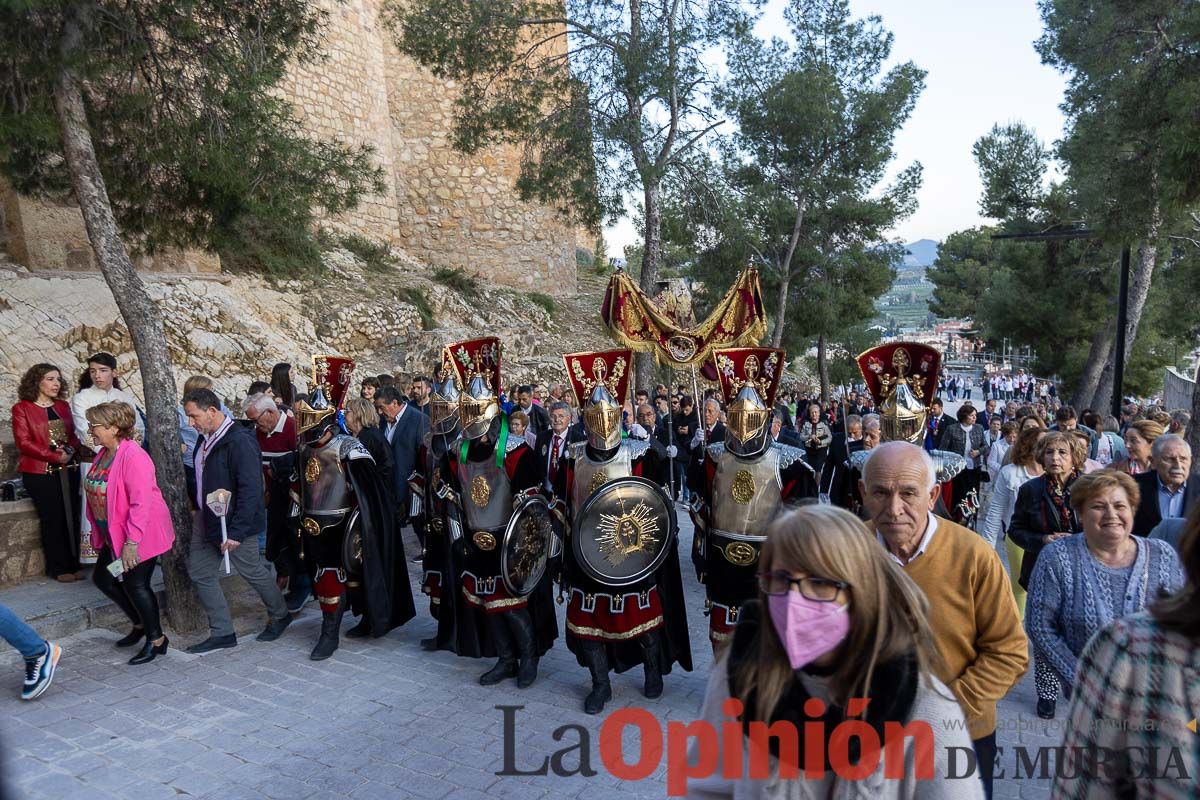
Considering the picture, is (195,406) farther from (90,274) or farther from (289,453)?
(90,274)

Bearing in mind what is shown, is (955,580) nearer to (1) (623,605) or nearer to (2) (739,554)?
(2) (739,554)

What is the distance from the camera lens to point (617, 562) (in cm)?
480

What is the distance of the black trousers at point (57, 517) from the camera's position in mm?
6963

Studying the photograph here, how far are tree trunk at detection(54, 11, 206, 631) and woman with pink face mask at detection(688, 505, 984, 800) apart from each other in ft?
19.3

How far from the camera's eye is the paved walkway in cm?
391

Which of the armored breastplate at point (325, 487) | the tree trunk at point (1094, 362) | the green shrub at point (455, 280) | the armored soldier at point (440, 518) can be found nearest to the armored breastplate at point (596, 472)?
the armored soldier at point (440, 518)

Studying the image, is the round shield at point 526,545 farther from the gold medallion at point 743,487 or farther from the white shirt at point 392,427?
the white shirt at point 392,427

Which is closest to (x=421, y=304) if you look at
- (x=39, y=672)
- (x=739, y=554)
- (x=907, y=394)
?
(x=39, y=672)

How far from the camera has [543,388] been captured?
1780 centimetres

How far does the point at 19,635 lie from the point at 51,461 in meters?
2.72

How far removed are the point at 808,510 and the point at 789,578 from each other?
0.15 m

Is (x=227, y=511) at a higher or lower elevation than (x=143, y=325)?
lower

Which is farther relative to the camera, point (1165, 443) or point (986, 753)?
point (1165, 443)

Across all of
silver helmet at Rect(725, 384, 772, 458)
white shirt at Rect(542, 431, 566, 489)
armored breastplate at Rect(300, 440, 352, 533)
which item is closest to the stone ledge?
armored breastplate at Rect(300, 440, 352, 533)
